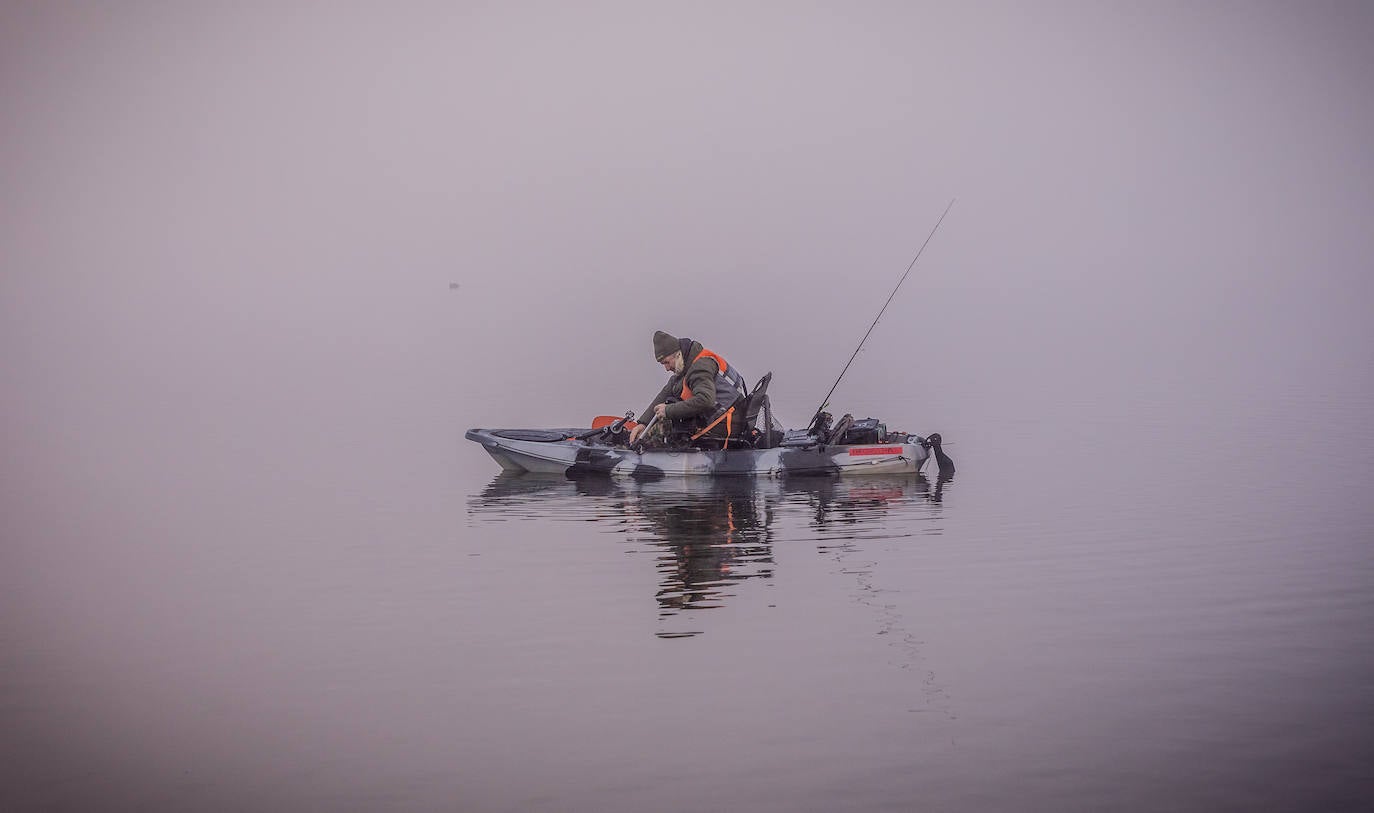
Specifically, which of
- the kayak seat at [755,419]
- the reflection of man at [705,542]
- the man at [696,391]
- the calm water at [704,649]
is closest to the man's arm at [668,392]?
the man at [696,391]

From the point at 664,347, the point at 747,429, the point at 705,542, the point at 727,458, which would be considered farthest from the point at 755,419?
the point at 705,542

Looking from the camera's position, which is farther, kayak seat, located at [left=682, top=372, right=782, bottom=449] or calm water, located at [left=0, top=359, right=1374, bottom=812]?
kayak seat, located at [left=682, top=372, right=782, bottom=449]

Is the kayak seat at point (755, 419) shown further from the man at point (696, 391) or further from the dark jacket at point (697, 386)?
the dark jacket at point (697, 386)

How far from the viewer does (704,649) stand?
451 inches

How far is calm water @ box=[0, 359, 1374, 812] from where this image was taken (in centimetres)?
859

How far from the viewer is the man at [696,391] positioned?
68.5 ft

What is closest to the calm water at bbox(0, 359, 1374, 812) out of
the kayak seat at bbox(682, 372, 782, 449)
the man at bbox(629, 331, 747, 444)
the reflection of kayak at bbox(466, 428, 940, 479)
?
the reflection of kayak at bbox(466, 428, 940, 479)

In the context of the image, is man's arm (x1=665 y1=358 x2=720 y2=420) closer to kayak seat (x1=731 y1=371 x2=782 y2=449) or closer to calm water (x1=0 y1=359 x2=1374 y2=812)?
kayak seat (x1=731 y1=371 x2=782 y2=449)

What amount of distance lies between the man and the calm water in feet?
3.64

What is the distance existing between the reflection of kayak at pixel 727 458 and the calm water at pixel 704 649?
372 millimetres

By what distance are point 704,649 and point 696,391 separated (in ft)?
31.6

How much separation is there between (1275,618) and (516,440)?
13079 millimetres

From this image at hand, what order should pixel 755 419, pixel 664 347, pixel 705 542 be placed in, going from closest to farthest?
pixel 705 542 < pixel 664 347 < pixel 755 419

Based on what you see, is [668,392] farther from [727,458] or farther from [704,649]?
[704,649]
